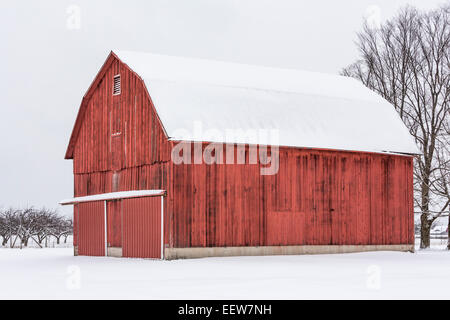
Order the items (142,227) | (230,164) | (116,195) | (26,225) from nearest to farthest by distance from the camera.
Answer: (142,227)
(230,164)
(116,195)
(26,225)

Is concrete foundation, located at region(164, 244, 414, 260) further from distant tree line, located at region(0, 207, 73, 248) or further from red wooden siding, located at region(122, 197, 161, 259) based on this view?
distant tree line, located at region(0, 207, 73, 248)

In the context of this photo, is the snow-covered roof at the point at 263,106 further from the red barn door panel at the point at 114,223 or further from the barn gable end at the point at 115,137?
the red barn door panel at the point at 114,223

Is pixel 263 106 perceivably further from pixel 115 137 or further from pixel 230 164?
pixel 115 137

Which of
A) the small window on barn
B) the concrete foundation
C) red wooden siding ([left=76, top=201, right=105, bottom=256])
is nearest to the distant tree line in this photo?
red wooden siding ([left=76, top=201, right=105, bottom=256])

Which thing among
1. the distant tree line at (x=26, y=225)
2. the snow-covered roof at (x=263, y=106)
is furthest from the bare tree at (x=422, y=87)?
the distant tree line at (x=26, y=225)

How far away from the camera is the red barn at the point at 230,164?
2266 cm

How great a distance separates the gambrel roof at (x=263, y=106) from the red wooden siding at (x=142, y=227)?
8.13 feet

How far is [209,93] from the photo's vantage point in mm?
24359

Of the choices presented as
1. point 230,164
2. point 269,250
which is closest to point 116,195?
point 230,164

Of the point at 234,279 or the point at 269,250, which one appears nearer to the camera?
the point at 234,279

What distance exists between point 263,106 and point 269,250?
16.2 ft

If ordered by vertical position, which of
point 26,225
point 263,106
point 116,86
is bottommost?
point 26,225

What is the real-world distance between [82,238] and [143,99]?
6597 mm

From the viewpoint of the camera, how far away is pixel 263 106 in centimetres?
2517
